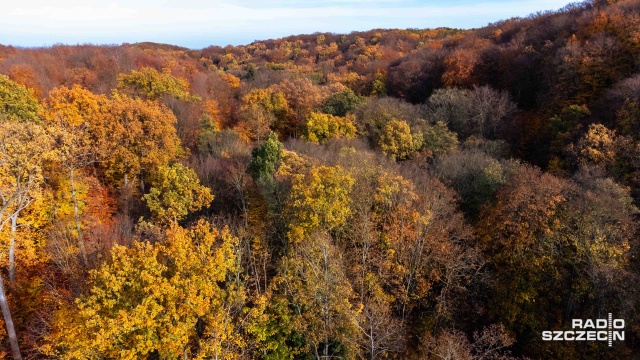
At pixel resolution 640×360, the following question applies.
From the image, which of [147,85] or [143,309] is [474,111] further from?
[147,85]

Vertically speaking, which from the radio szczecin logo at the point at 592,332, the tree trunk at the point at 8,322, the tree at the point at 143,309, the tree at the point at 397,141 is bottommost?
the radio szczecin logo at the point at 592,332

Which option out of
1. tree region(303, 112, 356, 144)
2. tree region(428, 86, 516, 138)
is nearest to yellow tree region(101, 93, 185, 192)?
tree region(303, 112, 356, 144)

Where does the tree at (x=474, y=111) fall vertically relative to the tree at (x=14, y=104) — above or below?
below

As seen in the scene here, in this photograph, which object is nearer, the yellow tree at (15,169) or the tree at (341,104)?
the yellow tree at (15,169)

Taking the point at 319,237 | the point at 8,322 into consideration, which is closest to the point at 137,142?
the point at 8,322

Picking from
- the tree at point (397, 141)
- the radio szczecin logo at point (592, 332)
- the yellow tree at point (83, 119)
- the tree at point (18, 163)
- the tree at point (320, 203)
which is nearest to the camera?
the tree at point (18, 163)

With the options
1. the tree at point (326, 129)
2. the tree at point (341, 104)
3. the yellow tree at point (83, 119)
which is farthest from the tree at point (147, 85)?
the tree at point (326, 129)

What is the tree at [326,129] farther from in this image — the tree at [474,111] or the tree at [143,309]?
the tree at [143,309]
